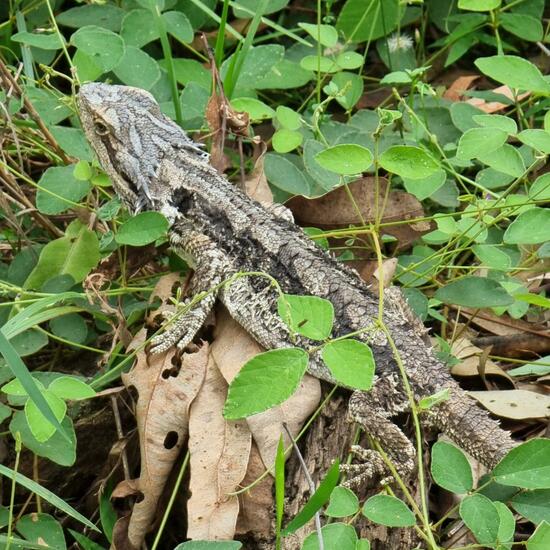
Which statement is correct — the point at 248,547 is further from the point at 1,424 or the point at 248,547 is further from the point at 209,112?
the point at 209,112

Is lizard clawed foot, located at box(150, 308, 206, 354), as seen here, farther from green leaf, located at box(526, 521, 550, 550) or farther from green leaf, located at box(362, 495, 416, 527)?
green leaf, located at box(526, 521, 550, 550)

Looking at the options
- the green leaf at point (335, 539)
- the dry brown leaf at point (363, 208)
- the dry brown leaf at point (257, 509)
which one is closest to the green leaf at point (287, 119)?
the dry brown leaf at point (363, 208)

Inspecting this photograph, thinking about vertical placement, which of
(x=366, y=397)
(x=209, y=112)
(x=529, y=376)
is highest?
(x=209, y=112)

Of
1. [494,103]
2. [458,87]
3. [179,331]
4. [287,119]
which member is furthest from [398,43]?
[179,331]

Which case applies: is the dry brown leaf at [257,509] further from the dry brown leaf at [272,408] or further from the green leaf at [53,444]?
the green leaf at [53,444]

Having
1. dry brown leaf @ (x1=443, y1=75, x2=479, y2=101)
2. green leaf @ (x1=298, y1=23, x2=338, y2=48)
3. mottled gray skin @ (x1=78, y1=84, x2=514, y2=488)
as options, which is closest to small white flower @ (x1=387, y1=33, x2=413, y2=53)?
dry brown leaf @ (x1=443, y1=75, x2=479, y2=101)

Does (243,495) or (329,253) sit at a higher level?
(329,253)

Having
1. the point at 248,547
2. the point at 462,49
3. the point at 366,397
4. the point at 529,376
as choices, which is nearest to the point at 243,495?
the point at 248,547
